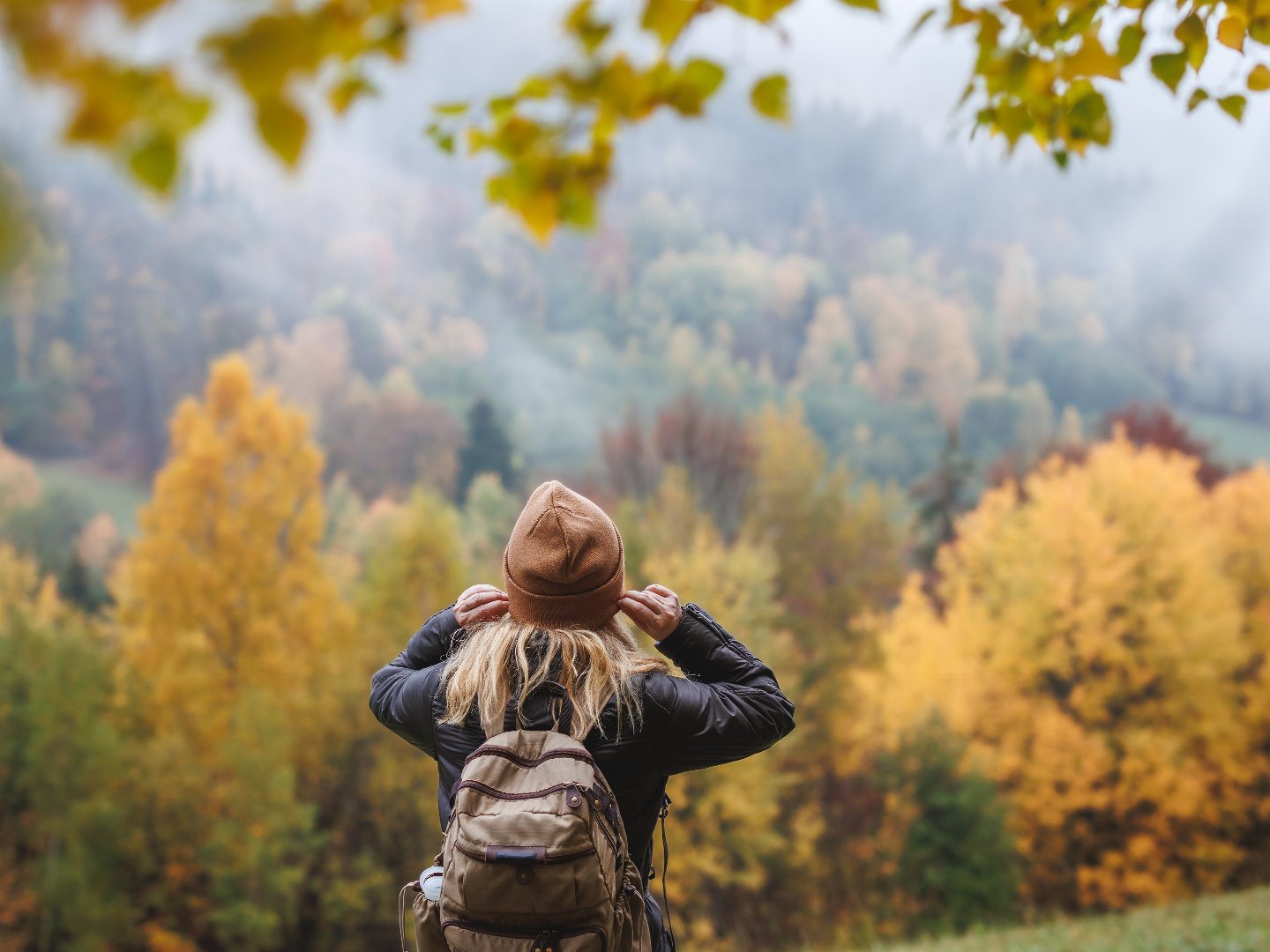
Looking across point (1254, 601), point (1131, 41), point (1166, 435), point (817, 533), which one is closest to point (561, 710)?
point (1131, 41)

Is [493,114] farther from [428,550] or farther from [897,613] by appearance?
[897,613]

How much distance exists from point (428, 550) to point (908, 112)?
156ft

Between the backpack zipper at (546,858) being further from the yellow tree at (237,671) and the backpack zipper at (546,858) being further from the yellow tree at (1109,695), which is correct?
the yellow tree at (1109,695)

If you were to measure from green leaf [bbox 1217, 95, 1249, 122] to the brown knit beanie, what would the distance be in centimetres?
201

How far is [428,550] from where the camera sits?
1862 centimetres

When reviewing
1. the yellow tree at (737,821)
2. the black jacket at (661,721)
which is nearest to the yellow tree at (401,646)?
the yellow tree at (737,821)

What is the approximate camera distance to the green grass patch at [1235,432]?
121 feet

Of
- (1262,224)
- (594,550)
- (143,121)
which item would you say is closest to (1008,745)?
(594,550)

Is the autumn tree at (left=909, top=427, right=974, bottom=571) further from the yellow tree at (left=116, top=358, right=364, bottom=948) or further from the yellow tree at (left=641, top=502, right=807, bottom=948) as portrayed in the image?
the yellow tree at (left=116, top=358, right=364, bottom=948)

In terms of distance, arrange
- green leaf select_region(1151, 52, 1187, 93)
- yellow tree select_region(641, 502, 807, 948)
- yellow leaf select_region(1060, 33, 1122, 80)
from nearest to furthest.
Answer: yellow leaf select_region(1060, 33, 1122, 80) < green leaf select_region(1151, 52, 1187, 93) < yellow tree select_region(641, 502, 807, 948)

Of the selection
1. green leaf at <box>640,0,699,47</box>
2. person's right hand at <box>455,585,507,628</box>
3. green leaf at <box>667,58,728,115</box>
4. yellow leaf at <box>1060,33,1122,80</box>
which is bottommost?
person's right hand at <box>455,585,507,628</box>

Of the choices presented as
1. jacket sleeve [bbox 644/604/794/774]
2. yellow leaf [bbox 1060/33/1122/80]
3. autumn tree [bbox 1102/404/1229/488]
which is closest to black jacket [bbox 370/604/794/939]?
jacket sleeve [bbox 644/604/794/774]

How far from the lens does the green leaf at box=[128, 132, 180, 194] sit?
1.05 metres

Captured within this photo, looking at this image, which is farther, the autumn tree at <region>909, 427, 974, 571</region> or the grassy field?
the autumn tree at <region>909, 427, 974, 571</region>
